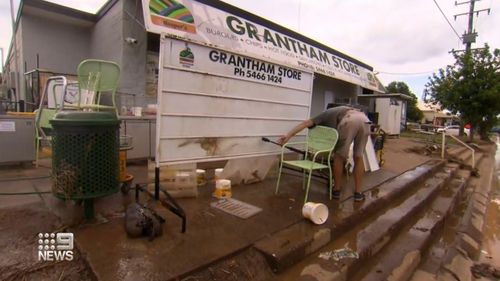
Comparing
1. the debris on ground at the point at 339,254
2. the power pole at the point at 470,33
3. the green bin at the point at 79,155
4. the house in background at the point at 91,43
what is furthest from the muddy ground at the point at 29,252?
the power pole at the point at 470,33

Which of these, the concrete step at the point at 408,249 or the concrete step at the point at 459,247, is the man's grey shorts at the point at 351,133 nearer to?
the concrete step at the point at 408,249

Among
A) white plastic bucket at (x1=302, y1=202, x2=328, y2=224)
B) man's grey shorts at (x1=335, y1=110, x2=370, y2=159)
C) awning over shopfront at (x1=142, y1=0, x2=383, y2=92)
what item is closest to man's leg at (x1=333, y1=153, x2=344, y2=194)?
man's grey shorts at (x1=335, y1=110, x2=370, y2=159)

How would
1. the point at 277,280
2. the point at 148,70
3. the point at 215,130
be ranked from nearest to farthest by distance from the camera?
the point at 277,280, the point at 215,130, the point at 148,70

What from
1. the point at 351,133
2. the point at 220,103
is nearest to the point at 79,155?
the point at 220,103

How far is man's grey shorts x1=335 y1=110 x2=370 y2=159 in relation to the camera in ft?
12.3

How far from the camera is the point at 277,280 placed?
219 centimetres

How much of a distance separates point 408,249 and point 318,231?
124 cm

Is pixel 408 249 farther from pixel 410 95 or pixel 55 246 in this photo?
pixel 410 95

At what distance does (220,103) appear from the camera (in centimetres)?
366

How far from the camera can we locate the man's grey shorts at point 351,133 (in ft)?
12.3

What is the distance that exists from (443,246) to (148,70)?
7102 millimetres

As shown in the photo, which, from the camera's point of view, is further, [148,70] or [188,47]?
[148,70]

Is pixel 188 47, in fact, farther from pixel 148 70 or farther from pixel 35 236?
pixel 148 70

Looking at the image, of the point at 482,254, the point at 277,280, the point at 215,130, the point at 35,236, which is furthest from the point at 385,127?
the point at 35,236
